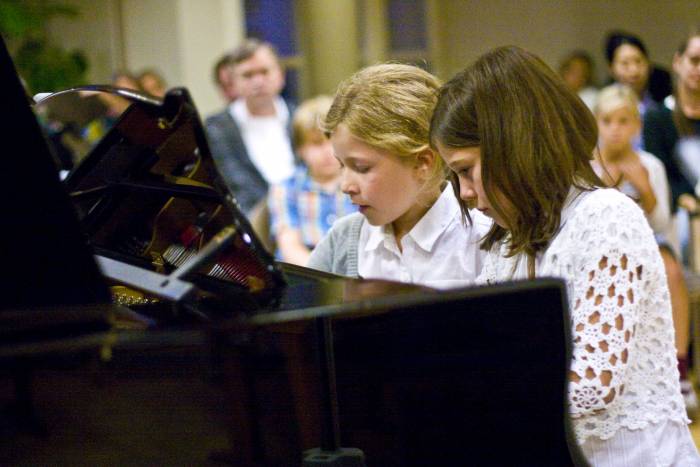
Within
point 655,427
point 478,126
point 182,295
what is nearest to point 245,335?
point 182,295

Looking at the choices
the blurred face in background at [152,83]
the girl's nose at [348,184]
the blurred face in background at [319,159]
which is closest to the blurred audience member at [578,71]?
the blurred face in background at [152,83]

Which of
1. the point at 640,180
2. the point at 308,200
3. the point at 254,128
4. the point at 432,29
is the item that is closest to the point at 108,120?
the point at 254,128

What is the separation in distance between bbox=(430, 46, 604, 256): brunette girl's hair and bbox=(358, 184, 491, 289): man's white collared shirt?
35 cm

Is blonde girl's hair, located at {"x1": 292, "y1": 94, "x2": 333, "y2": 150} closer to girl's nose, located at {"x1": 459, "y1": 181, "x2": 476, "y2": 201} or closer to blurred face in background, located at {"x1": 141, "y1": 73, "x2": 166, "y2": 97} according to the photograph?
girl's nose, located at {"x1": 459, "y1": 181, "x2": 476, "y2": 201}

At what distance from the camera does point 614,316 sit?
167 cm

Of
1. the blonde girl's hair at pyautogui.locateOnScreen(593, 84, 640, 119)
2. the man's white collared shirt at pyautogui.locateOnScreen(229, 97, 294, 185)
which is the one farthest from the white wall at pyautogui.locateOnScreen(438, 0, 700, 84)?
the blonde girl's hair at pyautogui.locateOnScreen(593, 84, 640, 119)

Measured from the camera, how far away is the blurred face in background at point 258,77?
→ 4.99m

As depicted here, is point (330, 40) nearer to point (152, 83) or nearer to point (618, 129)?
point (152, 83)

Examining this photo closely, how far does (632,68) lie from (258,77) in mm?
2228

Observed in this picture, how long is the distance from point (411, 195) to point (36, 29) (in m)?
6.70

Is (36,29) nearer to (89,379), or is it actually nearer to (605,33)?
(605,33)

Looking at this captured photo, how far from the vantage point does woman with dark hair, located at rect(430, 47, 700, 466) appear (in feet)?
5.55

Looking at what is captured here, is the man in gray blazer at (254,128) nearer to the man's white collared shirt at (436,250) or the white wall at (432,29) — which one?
the man's white collared shirt at (436,250)

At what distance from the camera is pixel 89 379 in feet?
4.66
